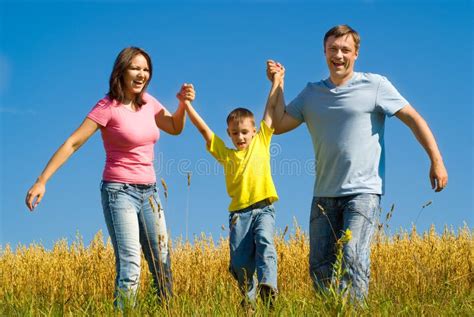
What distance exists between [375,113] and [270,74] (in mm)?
982

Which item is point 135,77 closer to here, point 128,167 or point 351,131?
point 128,167

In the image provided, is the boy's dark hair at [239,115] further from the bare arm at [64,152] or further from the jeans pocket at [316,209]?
the bare arm at [64,152]

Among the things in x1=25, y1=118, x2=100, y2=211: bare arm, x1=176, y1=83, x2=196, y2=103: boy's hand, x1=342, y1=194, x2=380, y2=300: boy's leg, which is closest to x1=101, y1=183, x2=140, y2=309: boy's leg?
x1=25, y1=118, x2=100, y2=211: bare arm

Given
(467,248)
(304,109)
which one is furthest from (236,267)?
(467,248)

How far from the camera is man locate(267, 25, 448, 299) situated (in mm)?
4590

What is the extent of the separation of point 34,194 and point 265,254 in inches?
77.3

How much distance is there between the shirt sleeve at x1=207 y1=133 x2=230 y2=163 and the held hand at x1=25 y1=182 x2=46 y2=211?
4.75ft

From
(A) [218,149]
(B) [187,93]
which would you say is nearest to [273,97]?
(A) [218,149]

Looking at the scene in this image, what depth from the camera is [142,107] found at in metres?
5.22

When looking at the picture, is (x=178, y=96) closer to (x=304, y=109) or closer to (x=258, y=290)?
(x=304, y=109)

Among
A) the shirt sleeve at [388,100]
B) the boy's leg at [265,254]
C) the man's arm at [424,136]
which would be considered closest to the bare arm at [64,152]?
the boy's leg at [265,254]

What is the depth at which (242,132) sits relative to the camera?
5125mm

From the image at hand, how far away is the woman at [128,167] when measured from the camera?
4797 millimetres

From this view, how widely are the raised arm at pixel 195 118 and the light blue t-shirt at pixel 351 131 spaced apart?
90cm
